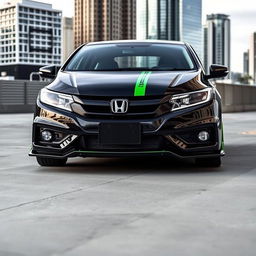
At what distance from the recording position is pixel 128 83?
5.87 meters

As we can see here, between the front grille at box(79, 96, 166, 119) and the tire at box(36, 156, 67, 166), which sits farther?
the tire at box(36, 156, 67, 166)

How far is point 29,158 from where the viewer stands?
299 inches

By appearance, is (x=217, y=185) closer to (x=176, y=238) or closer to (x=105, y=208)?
(x=105, y=208)

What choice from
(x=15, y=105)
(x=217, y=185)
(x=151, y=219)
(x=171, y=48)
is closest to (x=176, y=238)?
(x=151, y=219)

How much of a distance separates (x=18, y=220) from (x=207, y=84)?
10.3 feet

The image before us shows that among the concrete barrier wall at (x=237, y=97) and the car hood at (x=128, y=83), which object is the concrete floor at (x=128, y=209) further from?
the concrete barrier wall at (x=237, y=97)

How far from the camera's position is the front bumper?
570cm

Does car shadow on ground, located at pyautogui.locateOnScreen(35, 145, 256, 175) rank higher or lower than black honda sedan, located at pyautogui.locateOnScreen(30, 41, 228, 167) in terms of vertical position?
lower

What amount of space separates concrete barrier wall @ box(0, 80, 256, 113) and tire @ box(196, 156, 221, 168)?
A: 22653 millimetres

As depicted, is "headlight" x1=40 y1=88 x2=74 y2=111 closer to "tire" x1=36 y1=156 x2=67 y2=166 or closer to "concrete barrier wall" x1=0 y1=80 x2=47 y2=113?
"tire" x1=36 y1=156 x2=67 y2=166

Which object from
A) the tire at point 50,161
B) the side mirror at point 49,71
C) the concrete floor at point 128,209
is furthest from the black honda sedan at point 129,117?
the side mirror at point 49,71

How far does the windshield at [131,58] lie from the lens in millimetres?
6793

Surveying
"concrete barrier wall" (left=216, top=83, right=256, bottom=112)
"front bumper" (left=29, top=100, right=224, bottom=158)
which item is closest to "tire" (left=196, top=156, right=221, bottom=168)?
"front bumper" (left=29, top=100, right=224, bottom=158)

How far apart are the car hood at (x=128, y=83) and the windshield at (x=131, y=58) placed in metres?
0.44
